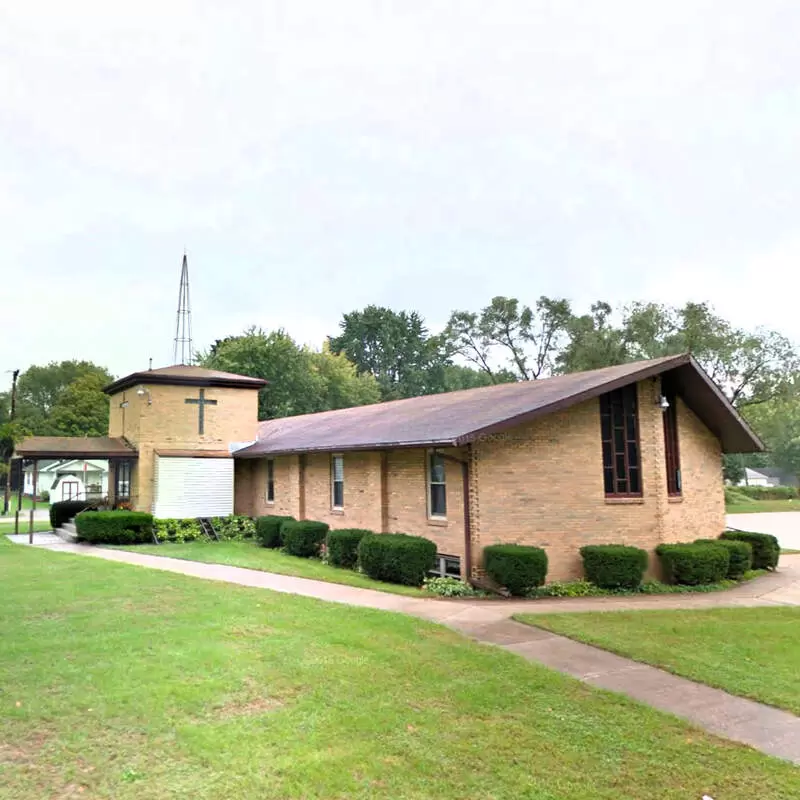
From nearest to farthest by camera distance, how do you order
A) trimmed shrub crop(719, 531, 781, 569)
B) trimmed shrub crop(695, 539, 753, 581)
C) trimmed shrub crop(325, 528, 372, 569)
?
trimmed shrub crop(695, 539, 753, 581), trimmed shrub crop(325, 528, 372, 569), trimmed shrub crop(719, 531, 781, 569)

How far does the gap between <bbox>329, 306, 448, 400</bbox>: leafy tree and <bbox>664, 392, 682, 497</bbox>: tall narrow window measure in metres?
53.7

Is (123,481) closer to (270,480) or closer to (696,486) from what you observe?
(270,480)

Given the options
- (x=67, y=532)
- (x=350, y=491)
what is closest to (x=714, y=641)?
(x=350, y=491)

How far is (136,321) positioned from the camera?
1228 inches

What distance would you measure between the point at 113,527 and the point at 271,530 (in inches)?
191

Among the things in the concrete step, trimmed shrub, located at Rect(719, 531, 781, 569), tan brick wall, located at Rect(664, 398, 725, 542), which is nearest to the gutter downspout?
tan brick wall, located at Rect(664, 398, 725, 542)

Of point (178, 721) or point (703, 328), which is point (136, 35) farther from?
point (703, 328)

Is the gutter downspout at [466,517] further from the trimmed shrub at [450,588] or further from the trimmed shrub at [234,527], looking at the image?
the trimmed shrub at [234,527]

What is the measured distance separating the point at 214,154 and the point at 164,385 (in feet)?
25.1

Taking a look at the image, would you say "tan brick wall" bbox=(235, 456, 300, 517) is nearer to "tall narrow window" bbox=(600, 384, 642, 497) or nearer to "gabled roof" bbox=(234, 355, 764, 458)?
"gabled roof" bbox=(234, 355, 764, 458)

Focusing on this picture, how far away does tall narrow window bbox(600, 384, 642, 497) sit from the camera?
12.9m

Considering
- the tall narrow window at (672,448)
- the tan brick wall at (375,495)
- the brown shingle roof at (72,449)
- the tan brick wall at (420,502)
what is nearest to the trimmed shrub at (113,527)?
the brown shingle roof at (72,449)

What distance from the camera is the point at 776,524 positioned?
28.8m

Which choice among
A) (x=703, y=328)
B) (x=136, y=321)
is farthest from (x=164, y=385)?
(x=703, y=328)
